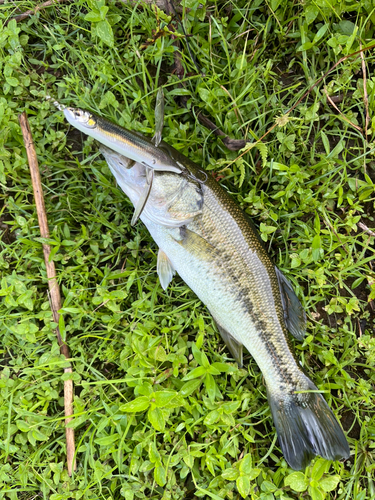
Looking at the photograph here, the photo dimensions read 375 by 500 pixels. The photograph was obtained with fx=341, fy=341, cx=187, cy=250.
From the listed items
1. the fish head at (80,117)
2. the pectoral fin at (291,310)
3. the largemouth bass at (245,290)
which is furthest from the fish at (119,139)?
the pectoral fin at (291,310)

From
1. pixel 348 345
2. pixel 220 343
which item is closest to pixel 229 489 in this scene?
pixel 220 343

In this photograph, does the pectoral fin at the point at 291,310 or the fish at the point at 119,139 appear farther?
the pectoral fin at the point at 291,310

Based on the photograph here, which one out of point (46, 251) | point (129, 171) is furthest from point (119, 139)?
point (46, 251)

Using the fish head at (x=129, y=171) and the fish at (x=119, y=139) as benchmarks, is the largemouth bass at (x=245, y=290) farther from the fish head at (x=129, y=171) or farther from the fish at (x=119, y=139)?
the fish at (x=119, y=139)

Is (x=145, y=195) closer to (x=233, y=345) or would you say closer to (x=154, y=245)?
(x=154, y=245)

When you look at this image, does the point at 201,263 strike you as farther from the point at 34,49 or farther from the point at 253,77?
the point at 34,49
